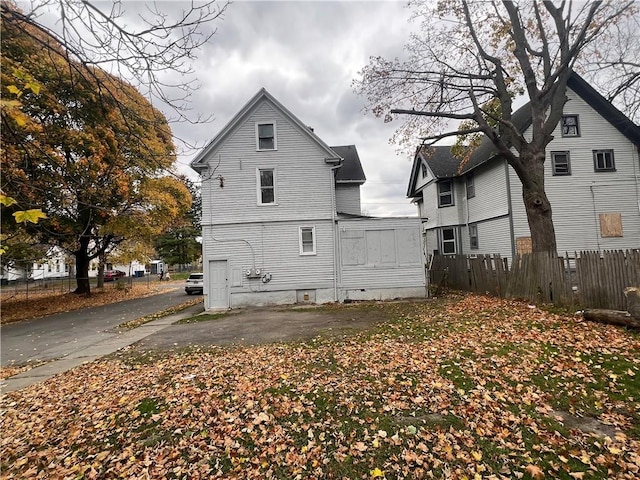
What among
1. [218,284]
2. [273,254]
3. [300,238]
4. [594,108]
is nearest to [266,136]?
[300,238]

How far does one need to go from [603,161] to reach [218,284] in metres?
19.5

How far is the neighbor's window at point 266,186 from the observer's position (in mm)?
14336

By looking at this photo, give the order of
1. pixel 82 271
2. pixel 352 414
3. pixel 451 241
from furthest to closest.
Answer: pixel 82 271 → pixel 451 241 → pixel 352 414

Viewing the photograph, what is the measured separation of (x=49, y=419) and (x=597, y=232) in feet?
67.9

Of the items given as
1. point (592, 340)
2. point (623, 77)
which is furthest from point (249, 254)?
point (623, 77)

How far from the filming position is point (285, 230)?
14.2 m

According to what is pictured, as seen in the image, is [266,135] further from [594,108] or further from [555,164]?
[594,108]

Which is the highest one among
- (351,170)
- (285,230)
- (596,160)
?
(351,170)

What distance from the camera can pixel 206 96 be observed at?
4.73 metres

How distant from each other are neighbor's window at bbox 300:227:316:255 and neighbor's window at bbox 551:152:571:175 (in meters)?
12.4

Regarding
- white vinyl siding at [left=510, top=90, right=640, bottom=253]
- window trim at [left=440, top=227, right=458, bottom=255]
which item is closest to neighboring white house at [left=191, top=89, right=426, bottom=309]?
white vinyl siding at [left=510, top=90, right=640, bottom=253]

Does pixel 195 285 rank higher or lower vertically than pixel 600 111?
lower

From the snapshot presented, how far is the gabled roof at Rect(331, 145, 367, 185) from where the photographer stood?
1886cm

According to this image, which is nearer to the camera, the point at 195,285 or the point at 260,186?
the point at 260,186
